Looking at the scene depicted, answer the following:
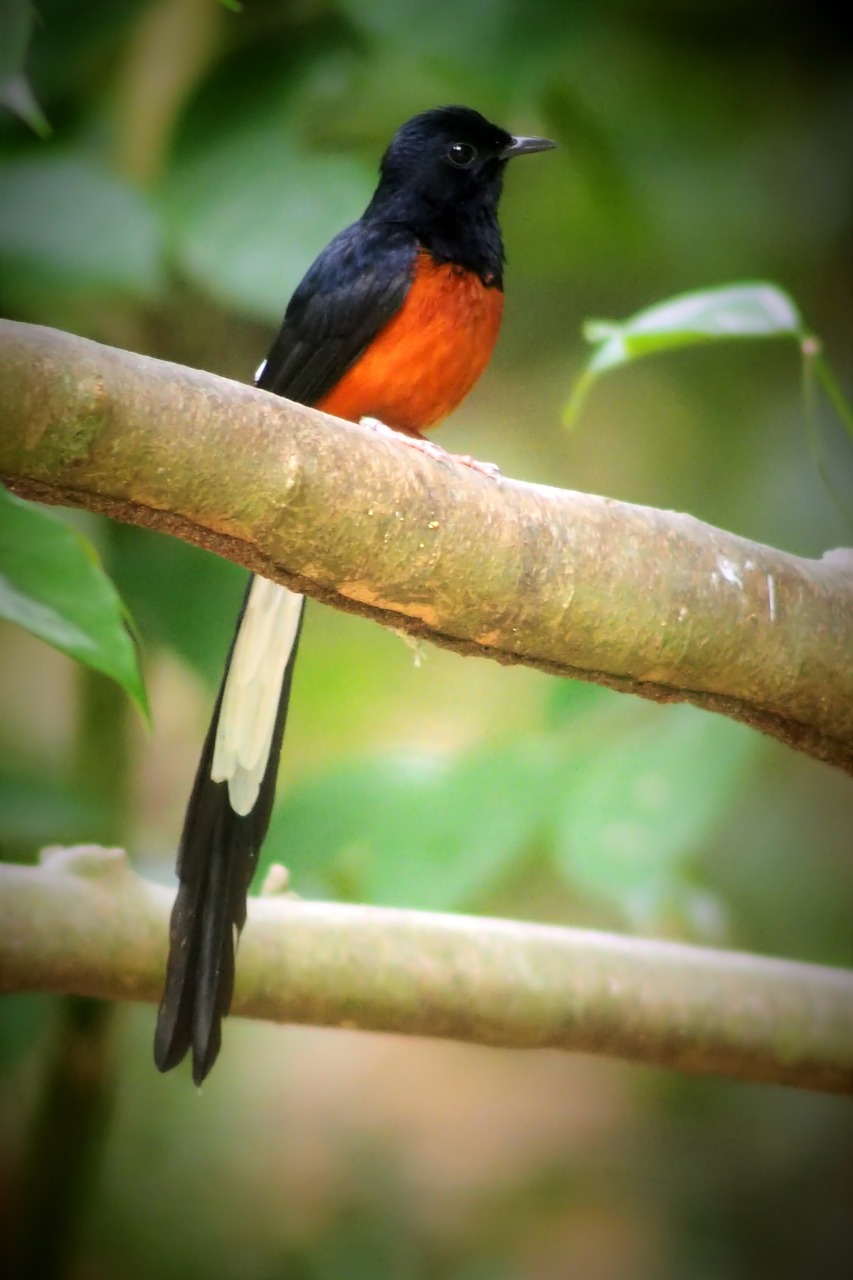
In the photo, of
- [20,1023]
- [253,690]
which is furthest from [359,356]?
[20,1023]

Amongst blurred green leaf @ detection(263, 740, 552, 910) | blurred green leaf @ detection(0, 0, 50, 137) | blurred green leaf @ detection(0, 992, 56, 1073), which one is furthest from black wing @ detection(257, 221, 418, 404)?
blurred green leaf @ detection(0, 992, 56, 1073)

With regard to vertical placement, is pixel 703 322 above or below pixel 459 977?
above

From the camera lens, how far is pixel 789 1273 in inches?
53.4

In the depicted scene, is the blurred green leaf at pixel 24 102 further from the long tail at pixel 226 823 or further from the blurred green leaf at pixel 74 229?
the long tail at pixel 226 823

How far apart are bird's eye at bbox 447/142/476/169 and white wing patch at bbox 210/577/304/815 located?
1.65 ft

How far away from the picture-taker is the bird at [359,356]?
45.3 inches

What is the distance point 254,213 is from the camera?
4.51ft

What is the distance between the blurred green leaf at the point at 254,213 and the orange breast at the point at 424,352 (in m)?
0.15

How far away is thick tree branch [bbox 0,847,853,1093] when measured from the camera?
3.83 ft

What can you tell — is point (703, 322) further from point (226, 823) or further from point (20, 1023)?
point (20, 1023)

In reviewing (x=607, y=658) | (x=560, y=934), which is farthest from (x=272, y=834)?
(x=607, y=658)

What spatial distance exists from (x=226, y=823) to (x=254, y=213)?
2.20 feet

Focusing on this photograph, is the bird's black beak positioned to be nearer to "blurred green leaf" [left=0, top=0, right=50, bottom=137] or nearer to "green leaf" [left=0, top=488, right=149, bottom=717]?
"blurred green leaf" [left=0, top=0, right=50, bottom=137]

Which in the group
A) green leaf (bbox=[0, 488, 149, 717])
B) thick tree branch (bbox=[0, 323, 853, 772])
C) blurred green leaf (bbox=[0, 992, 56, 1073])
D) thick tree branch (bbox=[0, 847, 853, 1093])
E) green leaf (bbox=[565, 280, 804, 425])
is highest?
green leaf (bbox=[565, 280, 804, 425])
